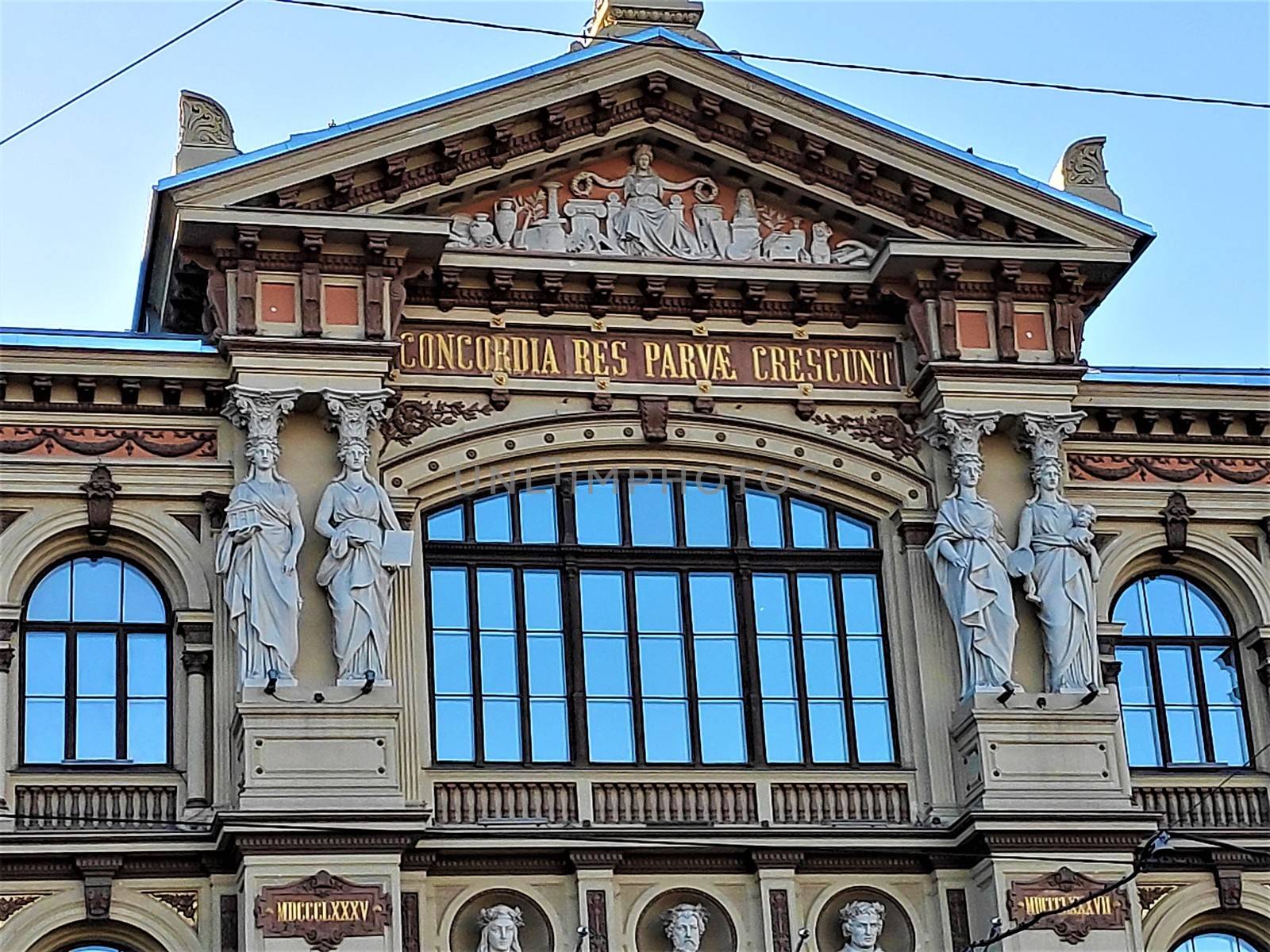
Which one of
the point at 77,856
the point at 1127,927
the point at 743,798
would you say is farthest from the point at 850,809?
the point at 77,856

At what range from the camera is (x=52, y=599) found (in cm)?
2712

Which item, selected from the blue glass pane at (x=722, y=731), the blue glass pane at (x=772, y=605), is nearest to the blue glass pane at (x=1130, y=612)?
the blue glass pane at (x=772, y=605)

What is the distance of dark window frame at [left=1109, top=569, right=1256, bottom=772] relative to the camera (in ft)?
94.2

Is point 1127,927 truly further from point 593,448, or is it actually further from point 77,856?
point 77,856

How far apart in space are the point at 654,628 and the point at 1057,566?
4.21 meters

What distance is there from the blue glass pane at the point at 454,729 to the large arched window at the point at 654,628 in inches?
0.7

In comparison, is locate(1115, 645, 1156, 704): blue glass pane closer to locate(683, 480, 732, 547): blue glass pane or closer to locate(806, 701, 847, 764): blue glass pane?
locate(806, 701, 847, 764): blue glass pane

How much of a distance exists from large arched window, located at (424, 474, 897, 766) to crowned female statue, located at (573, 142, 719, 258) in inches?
103

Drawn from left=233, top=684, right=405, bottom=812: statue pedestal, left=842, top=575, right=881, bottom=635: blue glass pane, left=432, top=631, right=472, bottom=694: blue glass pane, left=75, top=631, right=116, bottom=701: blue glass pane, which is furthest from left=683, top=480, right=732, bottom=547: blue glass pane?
left=75, top=631, right=116, bottom=701: blue glass pane

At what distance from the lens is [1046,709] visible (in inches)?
1069

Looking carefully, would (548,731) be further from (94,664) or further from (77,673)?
(77,673)

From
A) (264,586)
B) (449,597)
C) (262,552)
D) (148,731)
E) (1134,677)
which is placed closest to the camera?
(264,586)

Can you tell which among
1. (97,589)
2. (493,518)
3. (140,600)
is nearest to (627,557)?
(493,518)

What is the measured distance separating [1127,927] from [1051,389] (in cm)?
587
